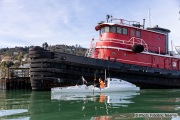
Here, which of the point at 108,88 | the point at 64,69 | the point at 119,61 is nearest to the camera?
the point at 108,88

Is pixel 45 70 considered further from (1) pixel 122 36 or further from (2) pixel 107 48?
(1) pixel 122 36

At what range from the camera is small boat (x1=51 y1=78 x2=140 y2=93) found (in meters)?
16.4

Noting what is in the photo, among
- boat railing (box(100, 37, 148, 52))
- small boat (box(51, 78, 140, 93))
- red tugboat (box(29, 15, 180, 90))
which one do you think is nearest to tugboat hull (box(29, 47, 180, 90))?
red tugboat (box(29, 15, 180, 90))

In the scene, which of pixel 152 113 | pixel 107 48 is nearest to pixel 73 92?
pixel 107 48

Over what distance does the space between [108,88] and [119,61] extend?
10.5 ft

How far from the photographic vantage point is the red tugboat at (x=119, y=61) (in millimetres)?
18234

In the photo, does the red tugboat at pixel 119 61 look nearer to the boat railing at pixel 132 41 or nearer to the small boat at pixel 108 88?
the boat railing at pixel 132 41

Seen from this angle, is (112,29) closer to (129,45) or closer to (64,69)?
(129,45)

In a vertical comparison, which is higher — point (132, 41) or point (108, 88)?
point (132, 41)

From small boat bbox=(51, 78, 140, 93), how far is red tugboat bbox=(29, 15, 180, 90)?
4.59 ft

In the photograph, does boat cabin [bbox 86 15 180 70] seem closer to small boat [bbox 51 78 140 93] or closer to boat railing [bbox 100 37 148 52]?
boat railing [bbox 100 37 148 52]

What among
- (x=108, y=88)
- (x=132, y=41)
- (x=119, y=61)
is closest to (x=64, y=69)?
(x=108, y=88)

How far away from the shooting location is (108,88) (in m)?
17.7

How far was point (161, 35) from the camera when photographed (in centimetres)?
2314
